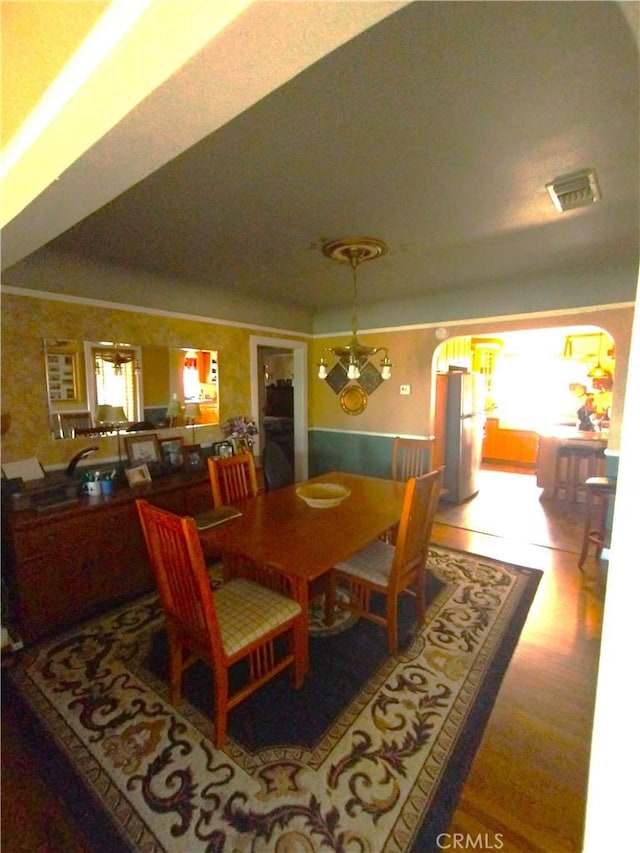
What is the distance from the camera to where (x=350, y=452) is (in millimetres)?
4688

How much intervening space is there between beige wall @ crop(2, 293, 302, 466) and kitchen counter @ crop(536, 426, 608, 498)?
15.8 feet

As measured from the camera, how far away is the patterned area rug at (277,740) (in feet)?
3.99

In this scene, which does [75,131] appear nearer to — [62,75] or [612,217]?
[62,75]

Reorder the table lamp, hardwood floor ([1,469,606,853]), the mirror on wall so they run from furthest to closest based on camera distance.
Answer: the table lamp
the mirror on wall
hardwood floor ([1,469,606,853])

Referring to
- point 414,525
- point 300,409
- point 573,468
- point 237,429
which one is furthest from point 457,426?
point 414,525

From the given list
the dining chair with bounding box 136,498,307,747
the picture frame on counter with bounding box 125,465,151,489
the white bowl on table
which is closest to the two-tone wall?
the white bowl on table

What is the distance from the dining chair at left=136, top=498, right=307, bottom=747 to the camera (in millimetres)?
1400

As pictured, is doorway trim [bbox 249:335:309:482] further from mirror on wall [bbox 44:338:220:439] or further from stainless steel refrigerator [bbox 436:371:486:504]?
stainless steel refrigerator [bbox 436:371:486:504]

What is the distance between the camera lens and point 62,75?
0.90 meters

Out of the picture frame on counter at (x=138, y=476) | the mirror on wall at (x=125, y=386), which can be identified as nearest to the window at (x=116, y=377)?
the mirror on wall at (x=125, y=386)

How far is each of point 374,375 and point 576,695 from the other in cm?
332

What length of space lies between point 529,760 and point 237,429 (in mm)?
3038

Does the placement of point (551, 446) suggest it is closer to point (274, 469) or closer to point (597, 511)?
point (597, 511)

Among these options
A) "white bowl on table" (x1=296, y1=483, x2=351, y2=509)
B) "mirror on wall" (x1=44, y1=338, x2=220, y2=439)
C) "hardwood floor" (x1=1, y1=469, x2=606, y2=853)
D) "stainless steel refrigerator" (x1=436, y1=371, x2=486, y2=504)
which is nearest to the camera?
"hardwood floor" (x1=1, y1=469, x2=606, y2=853)
